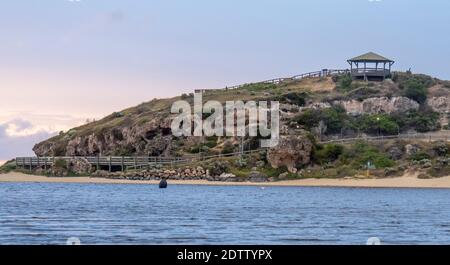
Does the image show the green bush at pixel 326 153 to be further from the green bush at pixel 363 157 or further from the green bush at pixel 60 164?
the green bush at pixel 60 164

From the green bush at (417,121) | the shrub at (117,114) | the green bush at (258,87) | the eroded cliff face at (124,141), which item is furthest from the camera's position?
the green bush at (258,87)

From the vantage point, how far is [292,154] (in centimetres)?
10919

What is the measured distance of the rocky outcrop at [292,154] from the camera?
108875 millimetres

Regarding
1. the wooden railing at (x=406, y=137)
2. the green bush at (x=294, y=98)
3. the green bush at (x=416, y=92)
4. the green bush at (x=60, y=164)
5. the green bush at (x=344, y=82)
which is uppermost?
the green bush at (x=344, y=82)

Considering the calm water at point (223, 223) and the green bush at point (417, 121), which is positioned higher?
the green bush at point (417, 121)

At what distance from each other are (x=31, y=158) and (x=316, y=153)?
144ft

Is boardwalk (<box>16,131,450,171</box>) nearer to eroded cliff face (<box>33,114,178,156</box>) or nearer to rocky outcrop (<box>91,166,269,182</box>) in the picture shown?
rocky outcrop (<box>91,166,269,182</box>)

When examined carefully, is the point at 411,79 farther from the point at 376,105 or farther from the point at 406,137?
the point at 406,137

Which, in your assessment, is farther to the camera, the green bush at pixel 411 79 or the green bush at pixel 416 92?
the green bush at pixel 411 79

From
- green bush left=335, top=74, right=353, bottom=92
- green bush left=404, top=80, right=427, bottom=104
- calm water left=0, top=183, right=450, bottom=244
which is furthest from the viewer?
green bush left=335, top=74, right=353, bottom=92

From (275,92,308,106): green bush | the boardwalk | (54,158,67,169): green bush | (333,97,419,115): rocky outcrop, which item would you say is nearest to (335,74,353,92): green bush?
(333,97,419,115): rocky outcrop

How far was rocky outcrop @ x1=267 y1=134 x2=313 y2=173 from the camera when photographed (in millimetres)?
108875

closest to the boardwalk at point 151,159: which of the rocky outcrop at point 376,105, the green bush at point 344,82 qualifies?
the rocky outcrop at point 376,105

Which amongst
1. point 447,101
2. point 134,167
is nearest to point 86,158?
point 134,167
